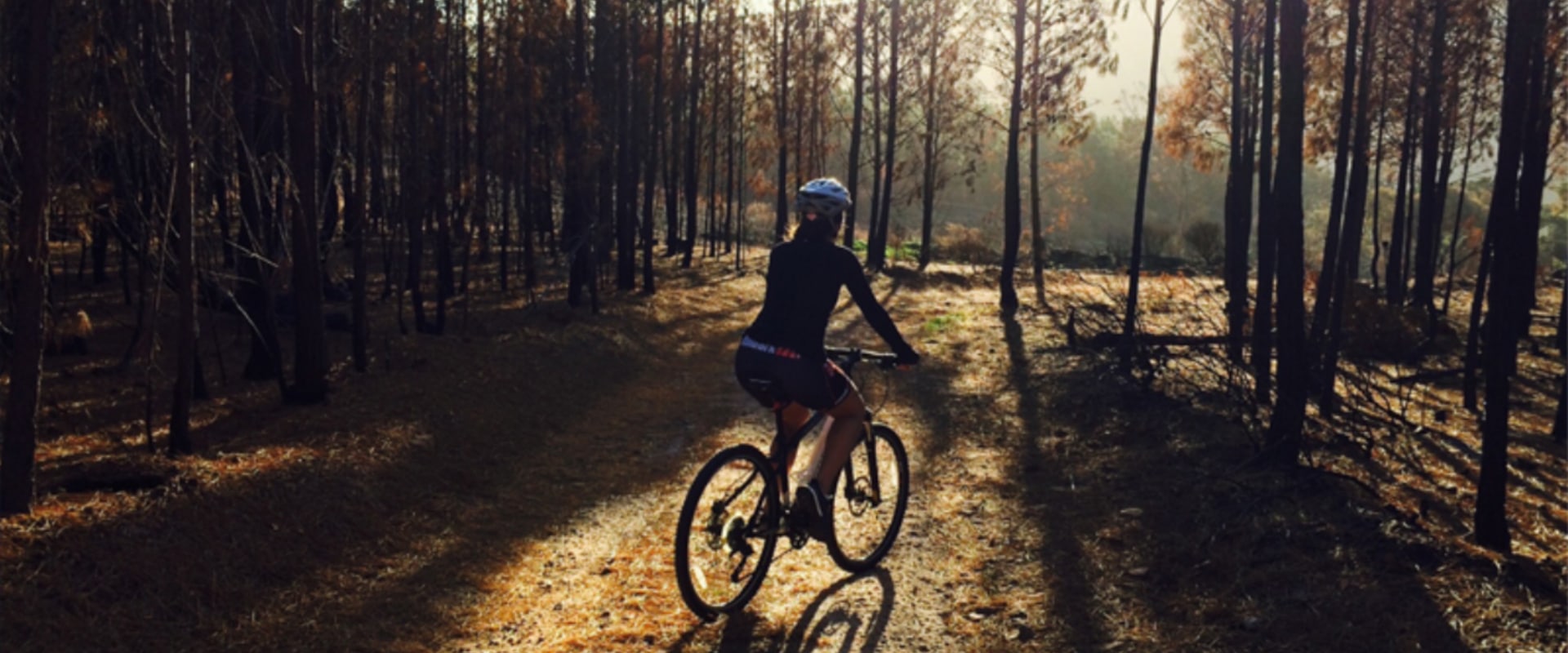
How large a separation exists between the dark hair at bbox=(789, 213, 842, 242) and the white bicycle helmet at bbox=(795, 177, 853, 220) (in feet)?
0.08

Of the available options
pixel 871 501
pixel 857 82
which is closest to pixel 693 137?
pixel 857 82

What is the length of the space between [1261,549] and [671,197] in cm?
2954

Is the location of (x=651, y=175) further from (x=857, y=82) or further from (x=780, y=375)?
(x=780, y=375)

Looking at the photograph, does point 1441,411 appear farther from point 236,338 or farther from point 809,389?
point 236,338

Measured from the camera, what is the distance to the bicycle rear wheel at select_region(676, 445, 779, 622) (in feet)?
19.0

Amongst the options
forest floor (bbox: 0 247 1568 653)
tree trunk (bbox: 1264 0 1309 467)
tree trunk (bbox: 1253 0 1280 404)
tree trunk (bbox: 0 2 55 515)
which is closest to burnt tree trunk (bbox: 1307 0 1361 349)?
tree trunk (bbox: 1253 0 1280 404)

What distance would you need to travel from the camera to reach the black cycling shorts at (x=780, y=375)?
19.8ft

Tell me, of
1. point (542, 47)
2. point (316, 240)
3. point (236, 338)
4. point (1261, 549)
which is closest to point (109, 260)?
point (542, 47)

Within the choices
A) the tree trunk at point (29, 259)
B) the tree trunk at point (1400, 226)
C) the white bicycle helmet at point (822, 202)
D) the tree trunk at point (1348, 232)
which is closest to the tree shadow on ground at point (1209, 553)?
the tree trunk at point (1348, 232)

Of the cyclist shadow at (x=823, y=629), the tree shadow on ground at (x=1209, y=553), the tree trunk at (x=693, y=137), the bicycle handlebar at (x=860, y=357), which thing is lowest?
the cyclist shadow at (x=823, y=629)

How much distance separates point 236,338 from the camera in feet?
44.5

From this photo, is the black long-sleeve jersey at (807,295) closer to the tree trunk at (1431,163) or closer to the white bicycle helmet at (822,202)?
the white bicycle helmet at (822,202)

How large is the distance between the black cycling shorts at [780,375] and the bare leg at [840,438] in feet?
0.95

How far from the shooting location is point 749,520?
6168 mm
